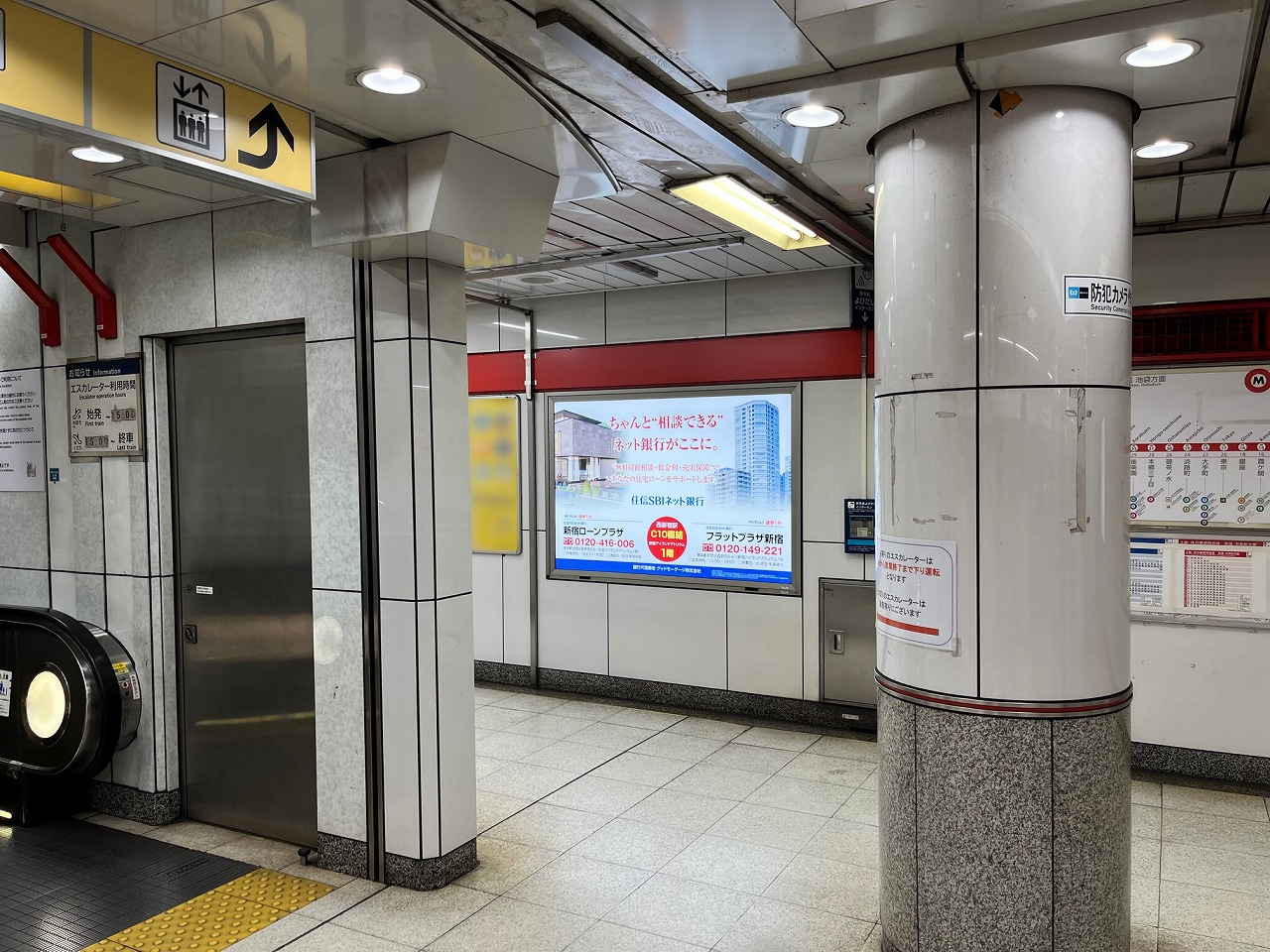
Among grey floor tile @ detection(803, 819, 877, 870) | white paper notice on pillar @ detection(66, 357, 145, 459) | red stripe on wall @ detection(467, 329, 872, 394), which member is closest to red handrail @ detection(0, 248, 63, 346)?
white paper notice on pillar @ detection(66, 357, 145, 459)

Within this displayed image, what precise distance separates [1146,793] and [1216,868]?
3.03ft

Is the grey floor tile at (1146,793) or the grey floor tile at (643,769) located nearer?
the grey floor tile at (1146,793)

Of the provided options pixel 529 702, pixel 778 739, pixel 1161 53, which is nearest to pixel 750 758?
pixel 778 739

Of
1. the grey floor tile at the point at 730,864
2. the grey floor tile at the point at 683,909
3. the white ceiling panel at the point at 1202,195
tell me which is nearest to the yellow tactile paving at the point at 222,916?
the grey floor tile at the point at 683,909

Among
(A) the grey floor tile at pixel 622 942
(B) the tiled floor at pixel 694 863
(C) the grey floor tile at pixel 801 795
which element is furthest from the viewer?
(C) the grey floor tile at pixel 801 795

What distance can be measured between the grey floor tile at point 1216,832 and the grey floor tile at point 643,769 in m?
2.46

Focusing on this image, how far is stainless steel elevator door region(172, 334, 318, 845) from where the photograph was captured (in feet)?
14.3

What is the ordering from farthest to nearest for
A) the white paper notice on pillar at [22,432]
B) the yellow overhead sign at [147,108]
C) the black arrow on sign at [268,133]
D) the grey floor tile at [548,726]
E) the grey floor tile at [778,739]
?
1. the grey floor tile at [548,726]
2. the grey floor tile at [778,739]
3. the white paper notice on pillar at [22,432]
4. the black arrow on sign at [268,133]
5. the yellow overhead sign at [147,108]

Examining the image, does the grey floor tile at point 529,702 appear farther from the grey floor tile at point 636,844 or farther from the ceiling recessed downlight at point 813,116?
the ceiling recessed downlight at point 813,116

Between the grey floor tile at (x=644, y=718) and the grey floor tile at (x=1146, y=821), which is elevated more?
the grey floor tile at (x=644, y=718)

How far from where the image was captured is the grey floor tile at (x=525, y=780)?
512 centimetres

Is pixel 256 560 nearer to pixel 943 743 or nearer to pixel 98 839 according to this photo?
pixel 98 839

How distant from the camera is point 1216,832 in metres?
4.50

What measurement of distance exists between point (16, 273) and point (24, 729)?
2.26m
